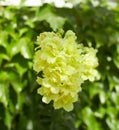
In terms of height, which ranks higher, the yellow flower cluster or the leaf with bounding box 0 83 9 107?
the yellow flower cluster

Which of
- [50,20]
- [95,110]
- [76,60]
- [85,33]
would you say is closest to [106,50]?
[85,33]

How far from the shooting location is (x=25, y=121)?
2387 mm

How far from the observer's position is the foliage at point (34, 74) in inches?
91.0

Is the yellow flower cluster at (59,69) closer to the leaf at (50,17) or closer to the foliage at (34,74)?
the foliage at (34,74)

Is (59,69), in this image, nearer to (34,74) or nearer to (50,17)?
(34,74)

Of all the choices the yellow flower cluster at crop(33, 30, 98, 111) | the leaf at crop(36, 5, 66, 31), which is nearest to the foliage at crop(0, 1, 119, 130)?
the leaf at crop(36, 5, 66, 31)

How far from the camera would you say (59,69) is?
139cm

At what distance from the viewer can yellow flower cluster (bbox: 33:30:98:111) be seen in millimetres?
1395

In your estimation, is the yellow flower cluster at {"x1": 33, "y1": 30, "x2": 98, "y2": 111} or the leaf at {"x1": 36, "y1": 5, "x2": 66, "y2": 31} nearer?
the yellow flower cluster at {"x1": 33, "y1": 30, "x2": 98, "y2": 111}

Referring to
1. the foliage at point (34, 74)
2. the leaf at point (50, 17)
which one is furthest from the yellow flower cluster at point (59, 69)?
the leaf at point (50, 17)

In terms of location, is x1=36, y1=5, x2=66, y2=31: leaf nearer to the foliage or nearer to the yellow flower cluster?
the foliage

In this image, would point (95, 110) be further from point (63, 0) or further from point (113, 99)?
point (63, 0)

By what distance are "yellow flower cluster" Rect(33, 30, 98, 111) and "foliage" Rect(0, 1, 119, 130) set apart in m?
0.58

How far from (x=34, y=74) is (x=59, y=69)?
0.82 m
